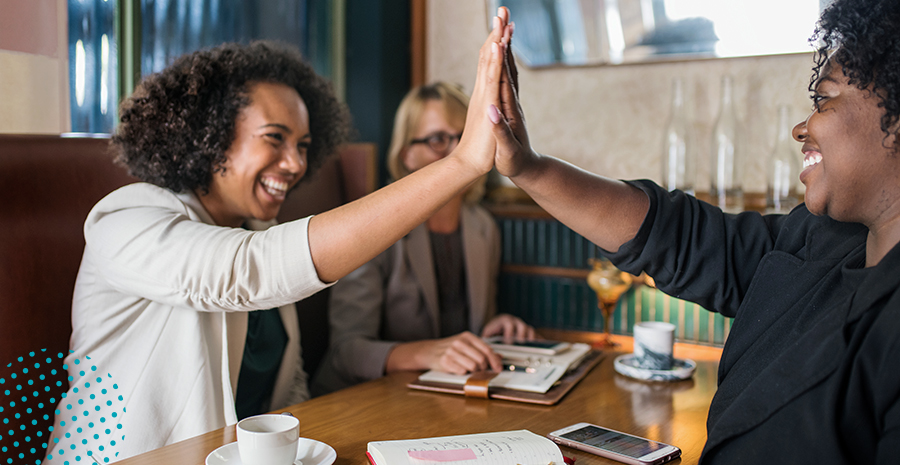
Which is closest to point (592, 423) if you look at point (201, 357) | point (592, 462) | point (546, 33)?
point (592, 462)

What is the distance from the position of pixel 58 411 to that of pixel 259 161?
0.62 metres

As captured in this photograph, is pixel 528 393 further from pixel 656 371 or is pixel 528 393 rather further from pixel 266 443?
pixel 266 443

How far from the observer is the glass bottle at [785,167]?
6.46 feet

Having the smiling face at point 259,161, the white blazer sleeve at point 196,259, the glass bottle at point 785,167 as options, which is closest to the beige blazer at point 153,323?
the white blazer sleeve at point 196,259

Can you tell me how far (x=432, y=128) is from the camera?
2066mm

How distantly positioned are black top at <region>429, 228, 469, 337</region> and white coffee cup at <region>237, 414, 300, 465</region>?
1205mm

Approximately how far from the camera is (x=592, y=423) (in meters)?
1.12

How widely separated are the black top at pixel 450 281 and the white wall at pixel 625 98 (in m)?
0.61

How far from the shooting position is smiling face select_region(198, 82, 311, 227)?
1.41 m

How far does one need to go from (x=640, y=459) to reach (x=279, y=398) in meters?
0.89

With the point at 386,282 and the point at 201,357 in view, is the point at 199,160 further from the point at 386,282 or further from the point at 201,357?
the point at 386,282

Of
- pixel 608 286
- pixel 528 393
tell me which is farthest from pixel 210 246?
pixel 608 286

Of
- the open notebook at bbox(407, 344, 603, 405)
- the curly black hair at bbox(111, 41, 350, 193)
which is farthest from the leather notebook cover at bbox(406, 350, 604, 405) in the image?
the curly black hair at bbox(111, 41, 350, 193)

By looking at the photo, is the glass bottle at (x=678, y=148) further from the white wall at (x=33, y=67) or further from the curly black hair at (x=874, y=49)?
the white wall at (x=33, y=67)
